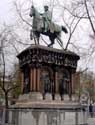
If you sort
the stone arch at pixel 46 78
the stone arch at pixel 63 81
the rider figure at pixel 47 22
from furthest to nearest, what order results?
the rider figure at pixel 47 22 → the stone arch at pixel 63 81 → the stone arch at pixel 46 78

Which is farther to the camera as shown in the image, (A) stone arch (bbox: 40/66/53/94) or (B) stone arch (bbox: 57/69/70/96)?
(B) stone arch (bbox: 57/69/70/96)

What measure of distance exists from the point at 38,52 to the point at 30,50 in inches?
20.8

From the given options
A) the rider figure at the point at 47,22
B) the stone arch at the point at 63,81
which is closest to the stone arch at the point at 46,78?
the stone arch at the point at 63,81

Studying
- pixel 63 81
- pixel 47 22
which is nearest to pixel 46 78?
pixel 63 81

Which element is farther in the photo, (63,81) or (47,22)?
(47,22)

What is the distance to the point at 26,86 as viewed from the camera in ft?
63.2

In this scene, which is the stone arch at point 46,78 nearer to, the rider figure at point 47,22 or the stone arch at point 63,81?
the stone arch at point 63,81

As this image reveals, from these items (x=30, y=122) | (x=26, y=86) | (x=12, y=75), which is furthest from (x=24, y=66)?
(x=12, y=75)

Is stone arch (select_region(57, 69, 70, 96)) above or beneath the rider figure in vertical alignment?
beneath

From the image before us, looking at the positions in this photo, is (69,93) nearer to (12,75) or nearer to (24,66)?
(24,66)

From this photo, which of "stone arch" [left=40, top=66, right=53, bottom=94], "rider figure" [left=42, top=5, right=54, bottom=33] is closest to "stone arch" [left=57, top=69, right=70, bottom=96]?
"stone arch" [left=40, top=66, right=53, bottom=94]

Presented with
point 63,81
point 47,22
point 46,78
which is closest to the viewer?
point 46,78

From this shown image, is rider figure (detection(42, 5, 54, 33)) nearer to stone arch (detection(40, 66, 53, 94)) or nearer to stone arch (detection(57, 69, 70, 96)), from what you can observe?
stone arch (detection(40, 66, 53, 94))

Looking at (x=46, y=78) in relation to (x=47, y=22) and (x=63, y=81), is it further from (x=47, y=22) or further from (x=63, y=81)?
(x=47, y=22)
